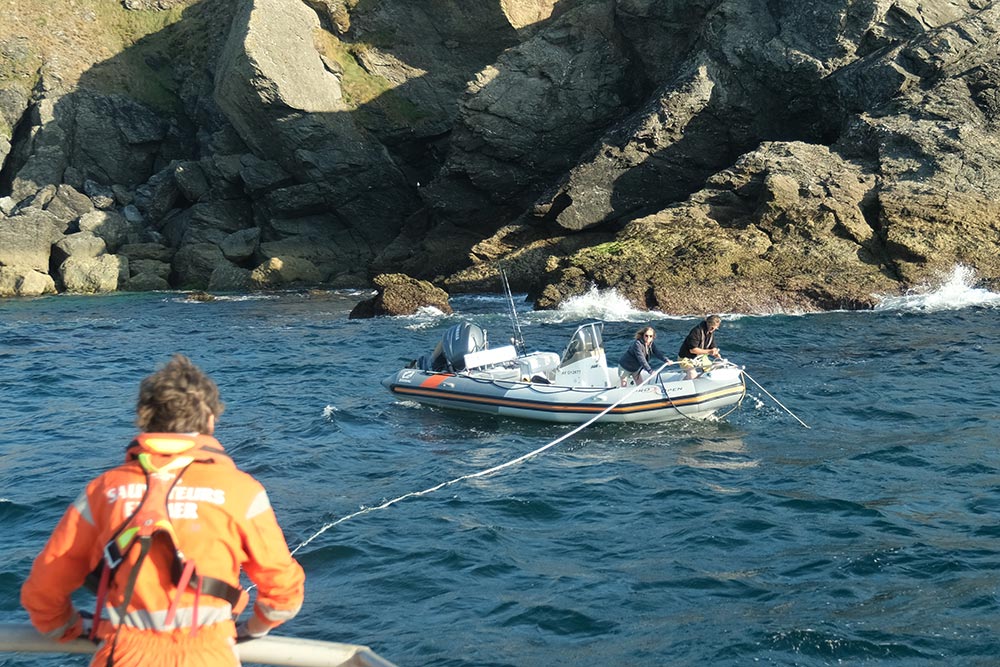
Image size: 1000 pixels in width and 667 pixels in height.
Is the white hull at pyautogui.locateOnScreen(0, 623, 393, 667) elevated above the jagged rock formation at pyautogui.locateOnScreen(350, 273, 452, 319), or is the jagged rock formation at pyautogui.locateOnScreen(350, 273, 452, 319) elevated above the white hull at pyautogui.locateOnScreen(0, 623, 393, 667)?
the white hull at pyautogui.locateOnScreen(0, 623, 393, 667)

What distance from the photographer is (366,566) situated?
9.52 m

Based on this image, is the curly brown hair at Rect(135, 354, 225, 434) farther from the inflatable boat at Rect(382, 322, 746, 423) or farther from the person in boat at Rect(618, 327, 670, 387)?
the person in boat at Rect(618, 327, 670, 387)

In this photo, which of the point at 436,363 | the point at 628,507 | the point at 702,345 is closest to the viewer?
the point at 628,507

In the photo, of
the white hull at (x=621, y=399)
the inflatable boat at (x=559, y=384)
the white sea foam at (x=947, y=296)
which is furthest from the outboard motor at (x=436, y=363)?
the white sea foam at (x=947, y=296)

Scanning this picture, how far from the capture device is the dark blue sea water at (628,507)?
792cm

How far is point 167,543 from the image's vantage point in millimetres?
3539

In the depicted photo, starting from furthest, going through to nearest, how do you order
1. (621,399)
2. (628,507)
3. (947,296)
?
(947,296) < (621,399) < (628,507)

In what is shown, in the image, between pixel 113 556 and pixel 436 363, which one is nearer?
pixel 113 556

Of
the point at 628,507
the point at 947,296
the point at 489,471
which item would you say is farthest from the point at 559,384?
the point at 947,296

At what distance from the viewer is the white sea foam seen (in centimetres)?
2497

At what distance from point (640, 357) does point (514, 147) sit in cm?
2489

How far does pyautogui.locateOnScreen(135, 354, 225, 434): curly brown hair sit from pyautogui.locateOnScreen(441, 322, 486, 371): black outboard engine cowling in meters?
13.1

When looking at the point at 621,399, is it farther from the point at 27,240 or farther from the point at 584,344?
the point at 27,240

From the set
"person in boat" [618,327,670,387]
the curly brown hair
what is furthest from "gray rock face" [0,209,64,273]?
the curly brown hair
